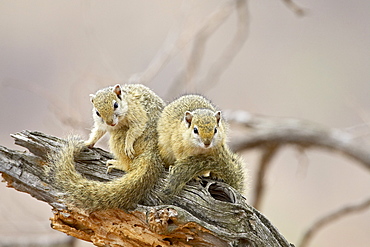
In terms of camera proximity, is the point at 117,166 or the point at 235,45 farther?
the point at 235,45

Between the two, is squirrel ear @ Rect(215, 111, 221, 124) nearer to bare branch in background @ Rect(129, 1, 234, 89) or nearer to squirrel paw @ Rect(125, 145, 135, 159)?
squirrel paw @ Rect(125, 145, 135, 159)

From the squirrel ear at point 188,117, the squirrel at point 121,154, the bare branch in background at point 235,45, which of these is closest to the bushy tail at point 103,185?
the squirrel at point 121,154

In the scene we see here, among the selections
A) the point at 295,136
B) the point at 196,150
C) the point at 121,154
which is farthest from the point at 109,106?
the point at 295,136

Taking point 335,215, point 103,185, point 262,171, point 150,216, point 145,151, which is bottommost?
point 150,216

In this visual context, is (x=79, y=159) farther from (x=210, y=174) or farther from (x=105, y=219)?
(x=210, y=174)

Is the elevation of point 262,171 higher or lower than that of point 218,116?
higher

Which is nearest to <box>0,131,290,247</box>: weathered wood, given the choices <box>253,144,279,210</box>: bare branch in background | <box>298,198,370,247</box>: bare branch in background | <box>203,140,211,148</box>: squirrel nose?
<box>203,140,211,148</box>: squirrel nose

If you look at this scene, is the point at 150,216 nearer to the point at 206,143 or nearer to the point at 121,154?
the point at 121,154

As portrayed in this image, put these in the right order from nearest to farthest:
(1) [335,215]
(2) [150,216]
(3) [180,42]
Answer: (2) [150,216] < (1) [335,215] < (3) [180,42]

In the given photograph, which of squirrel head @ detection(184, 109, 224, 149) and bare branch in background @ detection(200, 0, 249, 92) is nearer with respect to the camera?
squirrel head @ detection(184, 109, 224, 149)

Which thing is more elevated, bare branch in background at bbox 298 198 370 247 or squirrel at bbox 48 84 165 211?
bare branch in background at bbox 298 198 370 247
